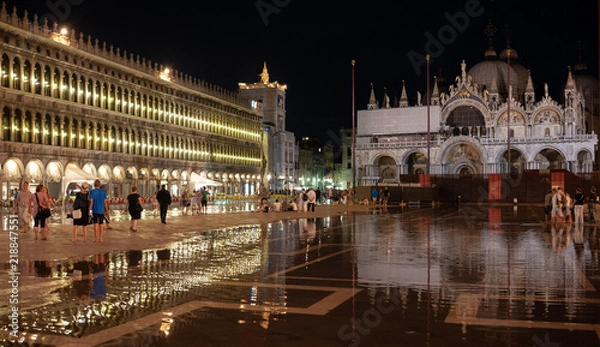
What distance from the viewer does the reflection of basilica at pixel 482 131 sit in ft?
312

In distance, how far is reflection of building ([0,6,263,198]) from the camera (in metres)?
50.7

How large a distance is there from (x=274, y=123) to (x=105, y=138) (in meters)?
51.3

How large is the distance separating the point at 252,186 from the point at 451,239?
79.3m

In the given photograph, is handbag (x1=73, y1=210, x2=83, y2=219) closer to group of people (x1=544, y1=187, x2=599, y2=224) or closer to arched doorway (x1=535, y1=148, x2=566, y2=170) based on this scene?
group of people (x1=544, y1=187, x2=599, y2=224)

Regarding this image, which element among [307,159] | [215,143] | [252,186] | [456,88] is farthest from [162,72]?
[307,159]

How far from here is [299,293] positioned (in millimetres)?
10094

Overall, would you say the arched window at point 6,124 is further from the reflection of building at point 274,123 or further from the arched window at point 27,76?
the reflection of building at point 274,123

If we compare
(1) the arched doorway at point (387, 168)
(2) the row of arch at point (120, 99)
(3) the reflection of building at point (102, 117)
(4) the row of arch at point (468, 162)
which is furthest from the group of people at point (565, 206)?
(1) the arched doorway at point (387, 168)

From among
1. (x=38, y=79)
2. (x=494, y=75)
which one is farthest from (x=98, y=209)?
(x=494, y=75)

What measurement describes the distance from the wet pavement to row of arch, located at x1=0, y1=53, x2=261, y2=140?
1419 inches

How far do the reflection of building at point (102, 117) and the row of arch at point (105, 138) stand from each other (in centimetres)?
9

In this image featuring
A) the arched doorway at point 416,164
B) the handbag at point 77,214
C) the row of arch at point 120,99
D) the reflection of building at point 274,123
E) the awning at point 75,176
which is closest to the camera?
the handbag at point 77,214

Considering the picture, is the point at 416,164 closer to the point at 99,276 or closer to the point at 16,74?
the point at 16,74

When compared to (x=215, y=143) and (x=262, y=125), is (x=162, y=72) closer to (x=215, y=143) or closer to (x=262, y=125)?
(x=215, y=143)
